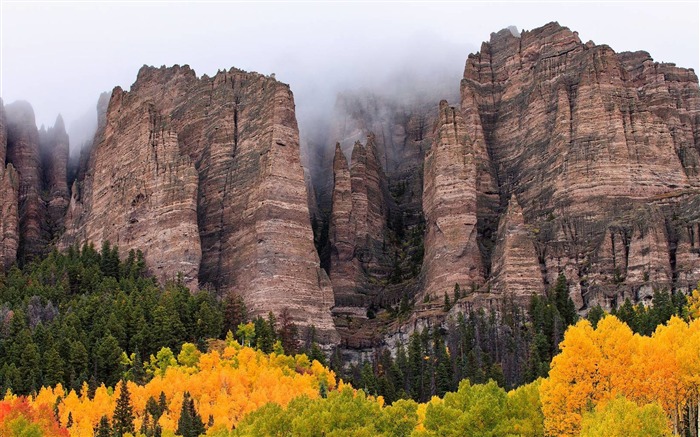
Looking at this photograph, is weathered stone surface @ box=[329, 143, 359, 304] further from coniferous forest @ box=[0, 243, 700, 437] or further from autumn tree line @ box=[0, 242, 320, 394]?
autumn tree line @ box=[0, 242, 320, 394]

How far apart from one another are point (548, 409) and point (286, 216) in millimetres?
85587

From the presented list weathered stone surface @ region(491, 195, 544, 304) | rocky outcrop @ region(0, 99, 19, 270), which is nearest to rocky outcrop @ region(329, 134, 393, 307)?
weathered stone surface @ region(491, 195, 544, 304)

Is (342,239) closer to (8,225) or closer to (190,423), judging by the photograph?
(8,225)

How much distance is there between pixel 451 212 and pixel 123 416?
73.8 m

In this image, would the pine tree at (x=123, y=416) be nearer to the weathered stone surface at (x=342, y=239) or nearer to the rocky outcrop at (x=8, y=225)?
the weathered stone surface at (x=342, y=239)

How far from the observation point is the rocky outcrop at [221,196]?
547 ft

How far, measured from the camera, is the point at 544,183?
181250mm

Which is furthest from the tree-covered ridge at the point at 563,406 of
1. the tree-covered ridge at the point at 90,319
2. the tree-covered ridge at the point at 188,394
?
the tree-covered ridge at the point at 90,319

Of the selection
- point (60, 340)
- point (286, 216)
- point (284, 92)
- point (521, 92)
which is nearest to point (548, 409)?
point (60, 340)

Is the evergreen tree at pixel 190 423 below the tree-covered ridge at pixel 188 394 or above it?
below

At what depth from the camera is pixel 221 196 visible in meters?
182

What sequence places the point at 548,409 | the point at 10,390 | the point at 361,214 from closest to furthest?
the point at 548,409, the point at 10,390, the point at 361,214

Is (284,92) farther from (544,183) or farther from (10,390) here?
(10,390)

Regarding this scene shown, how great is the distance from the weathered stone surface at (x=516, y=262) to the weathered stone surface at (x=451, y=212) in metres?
4.90
